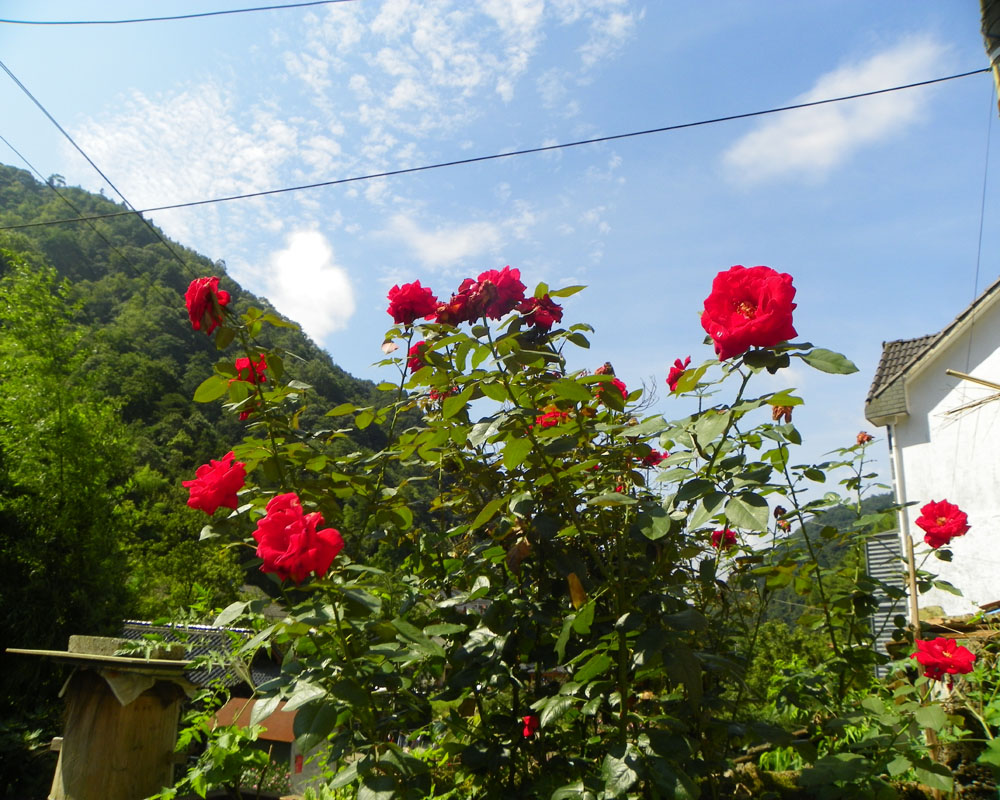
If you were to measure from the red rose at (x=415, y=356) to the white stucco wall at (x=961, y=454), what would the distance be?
7.10 meters

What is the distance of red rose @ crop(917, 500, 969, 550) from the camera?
2.13m

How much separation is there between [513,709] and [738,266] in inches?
37.8

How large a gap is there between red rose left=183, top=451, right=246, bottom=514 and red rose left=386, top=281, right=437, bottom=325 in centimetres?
55

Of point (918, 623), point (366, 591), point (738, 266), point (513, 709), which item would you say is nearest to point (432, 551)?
point (513, 709)

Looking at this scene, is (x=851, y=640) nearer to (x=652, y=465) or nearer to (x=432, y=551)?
(x=652, y=465)

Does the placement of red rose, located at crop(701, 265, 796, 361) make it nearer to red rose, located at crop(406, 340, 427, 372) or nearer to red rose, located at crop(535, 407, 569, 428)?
red rose, located at crop(535, 407, 569, 428)

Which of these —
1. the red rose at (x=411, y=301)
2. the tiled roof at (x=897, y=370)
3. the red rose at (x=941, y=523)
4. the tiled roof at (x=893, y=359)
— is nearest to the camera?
the red rose at (x=411, y=301)

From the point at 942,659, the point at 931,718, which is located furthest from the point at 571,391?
the point at 942,659

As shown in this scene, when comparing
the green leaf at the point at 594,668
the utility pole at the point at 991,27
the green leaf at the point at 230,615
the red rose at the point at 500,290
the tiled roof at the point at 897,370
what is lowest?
the green leaf at the point at 594,668

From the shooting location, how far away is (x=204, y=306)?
132cm

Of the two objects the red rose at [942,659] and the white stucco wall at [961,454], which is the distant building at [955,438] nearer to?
the white stucco wall at [961,454]

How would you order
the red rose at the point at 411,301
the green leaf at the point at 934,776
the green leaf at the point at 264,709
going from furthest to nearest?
the red rose at the point at 411,301 < the green leaf at the point at 934,776 < the green leaf at the point at 264,709

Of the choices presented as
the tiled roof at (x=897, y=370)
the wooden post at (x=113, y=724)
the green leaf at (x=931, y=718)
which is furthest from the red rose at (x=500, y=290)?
the tiled roof at (x=897, y=370)

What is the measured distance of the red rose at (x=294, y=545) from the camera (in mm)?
1025
